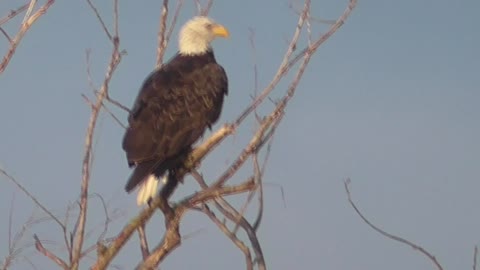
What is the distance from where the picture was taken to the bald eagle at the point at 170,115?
19.9ft

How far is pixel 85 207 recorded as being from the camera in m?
4.82

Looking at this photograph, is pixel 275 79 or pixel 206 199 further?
pixel 206 199

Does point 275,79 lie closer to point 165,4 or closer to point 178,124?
point 165,4


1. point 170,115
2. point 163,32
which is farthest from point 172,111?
point 163,32

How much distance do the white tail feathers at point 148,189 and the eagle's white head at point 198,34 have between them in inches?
74.2

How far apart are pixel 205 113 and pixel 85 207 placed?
6.90 ft

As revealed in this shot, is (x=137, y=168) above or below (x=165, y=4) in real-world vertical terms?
below

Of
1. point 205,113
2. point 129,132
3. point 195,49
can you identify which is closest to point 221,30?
point 195,49

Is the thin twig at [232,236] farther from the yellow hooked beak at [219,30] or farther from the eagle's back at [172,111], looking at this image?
the yellow hooked beak at [219,30]

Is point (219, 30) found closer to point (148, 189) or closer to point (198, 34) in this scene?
point (198, 34)

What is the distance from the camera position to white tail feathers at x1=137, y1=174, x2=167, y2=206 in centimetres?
557

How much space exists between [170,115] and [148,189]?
972 mm

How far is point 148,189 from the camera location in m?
5.75

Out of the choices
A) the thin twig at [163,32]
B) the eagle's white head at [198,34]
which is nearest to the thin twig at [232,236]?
the thin twig at [163,32]
